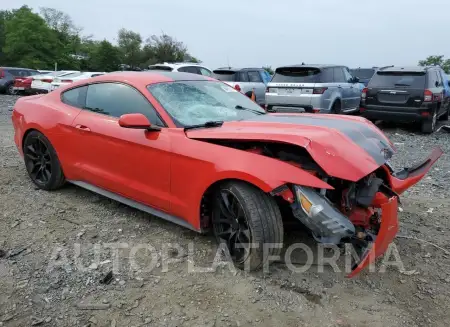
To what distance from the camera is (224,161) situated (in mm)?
2922

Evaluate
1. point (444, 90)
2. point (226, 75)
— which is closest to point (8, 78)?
point (226, 75)

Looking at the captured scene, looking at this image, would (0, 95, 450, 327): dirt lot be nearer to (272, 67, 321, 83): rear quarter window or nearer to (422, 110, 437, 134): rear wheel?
(422, 110, 437, 134): rear wheel

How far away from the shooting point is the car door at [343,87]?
1028cm

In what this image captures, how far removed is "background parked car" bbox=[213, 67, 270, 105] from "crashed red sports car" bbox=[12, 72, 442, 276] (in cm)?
853

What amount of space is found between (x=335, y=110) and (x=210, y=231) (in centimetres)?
774

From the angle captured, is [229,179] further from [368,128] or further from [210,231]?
[368,128]

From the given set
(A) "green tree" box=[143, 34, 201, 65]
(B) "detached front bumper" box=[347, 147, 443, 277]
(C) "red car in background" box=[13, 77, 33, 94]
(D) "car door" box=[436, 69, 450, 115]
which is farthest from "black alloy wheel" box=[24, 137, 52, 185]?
(A) "green tree" box=[143, 34, 201, 65]

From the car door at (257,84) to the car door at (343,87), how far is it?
3.10m

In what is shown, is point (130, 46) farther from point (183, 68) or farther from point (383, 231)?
point (383, 231)

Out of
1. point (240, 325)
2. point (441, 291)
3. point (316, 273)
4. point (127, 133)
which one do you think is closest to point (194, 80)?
point (127, 133)

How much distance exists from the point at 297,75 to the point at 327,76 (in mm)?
736

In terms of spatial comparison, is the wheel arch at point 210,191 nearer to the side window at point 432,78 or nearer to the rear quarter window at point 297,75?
the rear quarter window at point 297,75

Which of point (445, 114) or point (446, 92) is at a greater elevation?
point (446, 92)

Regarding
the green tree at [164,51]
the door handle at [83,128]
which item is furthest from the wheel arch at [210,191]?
the green tree at [164,51]
